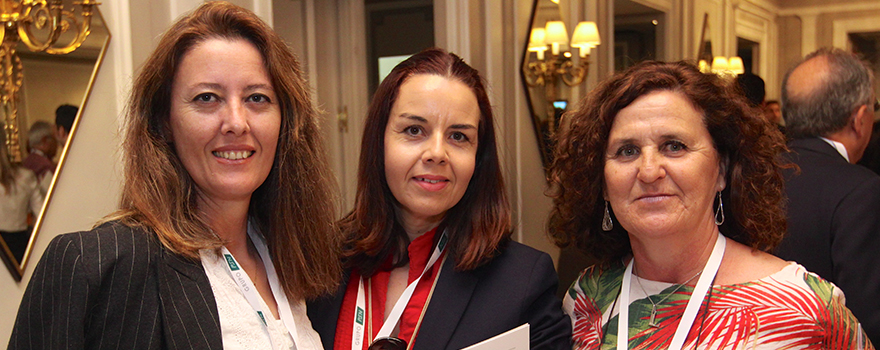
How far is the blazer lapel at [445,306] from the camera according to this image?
6.08 ft

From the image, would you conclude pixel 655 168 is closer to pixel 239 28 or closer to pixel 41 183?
pixel 239 28

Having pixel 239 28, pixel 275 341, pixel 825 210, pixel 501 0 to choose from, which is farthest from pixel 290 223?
pixel 501 0

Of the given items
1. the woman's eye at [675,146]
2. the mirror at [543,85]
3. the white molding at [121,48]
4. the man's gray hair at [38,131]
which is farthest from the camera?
the mirror at [543,85]

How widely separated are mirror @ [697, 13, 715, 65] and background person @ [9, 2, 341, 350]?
13.9 feet

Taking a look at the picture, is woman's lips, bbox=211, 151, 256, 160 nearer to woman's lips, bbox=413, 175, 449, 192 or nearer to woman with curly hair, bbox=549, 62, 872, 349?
woman's lips, bbox=413, 175, 449, 192

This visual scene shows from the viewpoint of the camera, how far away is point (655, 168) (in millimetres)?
1755

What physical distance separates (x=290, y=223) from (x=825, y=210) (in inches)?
77.2

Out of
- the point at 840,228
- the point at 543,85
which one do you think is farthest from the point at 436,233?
the point at 543,85

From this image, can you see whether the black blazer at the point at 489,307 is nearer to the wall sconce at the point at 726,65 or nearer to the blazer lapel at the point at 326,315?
the blazer lapel at the point at 326,315

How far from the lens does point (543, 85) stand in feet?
15.6

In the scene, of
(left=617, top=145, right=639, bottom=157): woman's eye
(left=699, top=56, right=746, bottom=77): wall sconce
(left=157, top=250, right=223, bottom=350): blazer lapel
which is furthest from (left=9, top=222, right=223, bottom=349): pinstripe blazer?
(left=699, top=56, right=746, bottom=77): wall sconce

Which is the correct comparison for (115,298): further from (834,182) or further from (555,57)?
(555,57)

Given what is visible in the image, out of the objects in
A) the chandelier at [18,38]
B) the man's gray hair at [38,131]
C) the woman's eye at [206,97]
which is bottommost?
the man's gray hair at [38,131]

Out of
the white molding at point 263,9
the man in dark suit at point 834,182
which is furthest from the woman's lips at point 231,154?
the man in dark suit at point 834,182
